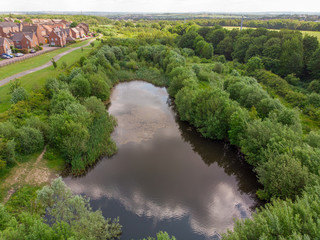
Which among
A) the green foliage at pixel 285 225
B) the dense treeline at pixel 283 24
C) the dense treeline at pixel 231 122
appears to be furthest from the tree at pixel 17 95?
the dense treeline at pixel 283 24

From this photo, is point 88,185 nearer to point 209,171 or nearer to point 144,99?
point 209,171

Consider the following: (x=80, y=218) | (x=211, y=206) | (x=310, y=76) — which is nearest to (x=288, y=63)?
(x=310, y=76)

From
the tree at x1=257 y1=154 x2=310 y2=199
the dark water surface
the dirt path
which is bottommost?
the dark water surface

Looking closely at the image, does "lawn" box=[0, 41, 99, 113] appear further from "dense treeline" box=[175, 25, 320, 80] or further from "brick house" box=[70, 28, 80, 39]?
"dense treeline" box=[175, 25, 320, 80]

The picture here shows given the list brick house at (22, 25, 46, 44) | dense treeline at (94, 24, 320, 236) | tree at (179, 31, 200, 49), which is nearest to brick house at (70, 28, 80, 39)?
brick house at (22, 25, 46, 44)

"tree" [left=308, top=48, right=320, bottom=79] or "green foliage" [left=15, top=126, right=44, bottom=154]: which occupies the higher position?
"tree" [left=308, top=48, right=320, bottom=79]

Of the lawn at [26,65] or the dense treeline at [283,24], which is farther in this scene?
the dense treeline at [283,24]

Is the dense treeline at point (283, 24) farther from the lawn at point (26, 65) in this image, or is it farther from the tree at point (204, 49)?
the lawn at point (26, 65)
